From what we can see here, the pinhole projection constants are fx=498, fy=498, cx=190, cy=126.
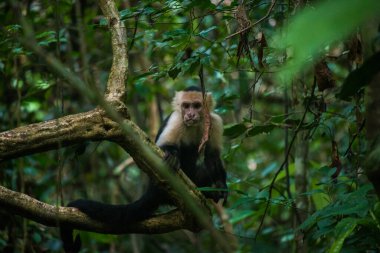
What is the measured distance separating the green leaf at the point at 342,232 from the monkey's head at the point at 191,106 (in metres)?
2.39

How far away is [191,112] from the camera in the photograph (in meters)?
4.59

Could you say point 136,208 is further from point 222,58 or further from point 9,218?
point 222,58

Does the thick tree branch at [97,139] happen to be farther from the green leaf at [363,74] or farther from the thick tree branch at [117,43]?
the green leaf at [363,74]

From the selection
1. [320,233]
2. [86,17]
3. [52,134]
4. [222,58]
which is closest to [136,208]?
[52,134]

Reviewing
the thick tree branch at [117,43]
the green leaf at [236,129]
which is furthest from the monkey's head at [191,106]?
the thick tree branch at [117,43]

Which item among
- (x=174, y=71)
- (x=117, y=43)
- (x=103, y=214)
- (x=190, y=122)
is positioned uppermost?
(x=117, y=43)

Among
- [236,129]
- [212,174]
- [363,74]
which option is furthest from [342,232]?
[212,174]

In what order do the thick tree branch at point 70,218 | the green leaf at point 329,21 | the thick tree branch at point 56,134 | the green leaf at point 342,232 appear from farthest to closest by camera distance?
the thick tree branch at point 70,218, the thick tree branch at point 56,134, the green leaf at point 342,232, the green leaf at point 329,21

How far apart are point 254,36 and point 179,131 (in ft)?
4.91

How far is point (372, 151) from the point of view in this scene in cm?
144

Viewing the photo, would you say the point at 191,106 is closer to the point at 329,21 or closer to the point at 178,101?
the point at 178,101

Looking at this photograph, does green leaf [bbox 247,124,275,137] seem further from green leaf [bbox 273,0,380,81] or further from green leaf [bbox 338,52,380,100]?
green leaf [bbox 273,0,380,81]

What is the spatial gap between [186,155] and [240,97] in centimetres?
74

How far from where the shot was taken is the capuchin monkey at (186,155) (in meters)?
3.35
